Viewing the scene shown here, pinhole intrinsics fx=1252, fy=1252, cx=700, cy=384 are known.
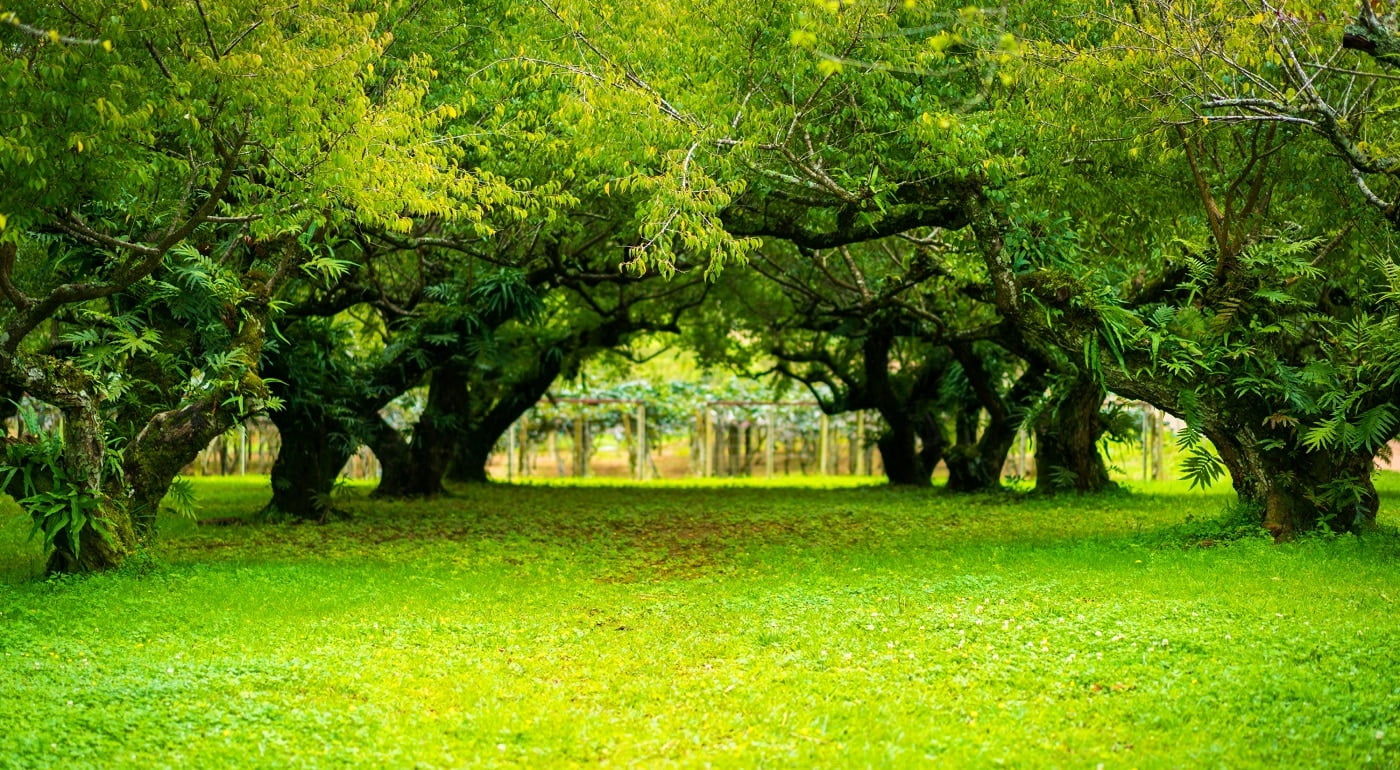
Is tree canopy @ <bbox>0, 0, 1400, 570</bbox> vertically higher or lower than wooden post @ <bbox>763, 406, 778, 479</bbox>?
higher

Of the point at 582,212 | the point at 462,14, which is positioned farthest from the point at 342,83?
the point at 582,212

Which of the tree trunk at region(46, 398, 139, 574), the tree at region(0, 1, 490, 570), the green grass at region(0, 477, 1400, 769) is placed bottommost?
the green grass at region(0, 477, 1400, 769)

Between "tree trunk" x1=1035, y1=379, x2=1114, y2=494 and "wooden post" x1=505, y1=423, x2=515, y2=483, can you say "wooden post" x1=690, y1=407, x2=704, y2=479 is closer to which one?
"wooden post" x1=505, y1=423, x2=515, y2=483

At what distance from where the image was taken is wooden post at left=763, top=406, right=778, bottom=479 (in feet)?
84.1

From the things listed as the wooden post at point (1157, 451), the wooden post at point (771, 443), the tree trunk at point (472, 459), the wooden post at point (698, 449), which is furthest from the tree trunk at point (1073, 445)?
the wooden post at point (698, 449)

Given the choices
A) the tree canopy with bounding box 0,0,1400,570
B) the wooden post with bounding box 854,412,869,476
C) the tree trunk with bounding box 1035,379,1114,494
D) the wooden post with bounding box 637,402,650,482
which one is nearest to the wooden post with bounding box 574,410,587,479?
the wooden post with bounding box 637,402,650,482

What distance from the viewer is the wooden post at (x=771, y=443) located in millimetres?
25641

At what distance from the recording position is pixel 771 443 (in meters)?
25.7

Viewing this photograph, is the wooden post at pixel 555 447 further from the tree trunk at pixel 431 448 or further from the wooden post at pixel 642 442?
the tree trunk at pixel 431 448

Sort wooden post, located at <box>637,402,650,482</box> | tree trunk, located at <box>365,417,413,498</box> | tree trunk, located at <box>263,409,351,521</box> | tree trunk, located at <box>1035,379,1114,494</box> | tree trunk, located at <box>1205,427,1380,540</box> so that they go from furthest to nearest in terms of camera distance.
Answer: wooden post, located at <box>637,402,650,482</box> → tree trunk, located at <box>365,417,413,498</box> → tree trunk, located at <box>1035,379,1114,494</box> → tree trunk, located at <box>263,409,351,521</box> → tree trunk, located at <box>1205,427,1380,540</box>

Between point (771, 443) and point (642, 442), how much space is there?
269 cm

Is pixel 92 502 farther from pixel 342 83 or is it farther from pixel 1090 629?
pixel 1090 629

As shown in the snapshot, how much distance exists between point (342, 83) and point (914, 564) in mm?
5875

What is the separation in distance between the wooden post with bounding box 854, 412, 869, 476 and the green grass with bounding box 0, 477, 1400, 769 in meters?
13.9
